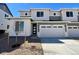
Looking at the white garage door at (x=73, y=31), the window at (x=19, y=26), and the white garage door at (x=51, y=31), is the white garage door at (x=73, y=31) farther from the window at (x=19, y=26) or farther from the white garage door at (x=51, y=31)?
the window at (x=19, y=26)

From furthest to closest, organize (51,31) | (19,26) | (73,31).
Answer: (73,31), (51,31), (19,26)

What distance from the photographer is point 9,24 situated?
18359mm

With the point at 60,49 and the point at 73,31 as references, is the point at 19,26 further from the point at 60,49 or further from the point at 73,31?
the point at 60,49

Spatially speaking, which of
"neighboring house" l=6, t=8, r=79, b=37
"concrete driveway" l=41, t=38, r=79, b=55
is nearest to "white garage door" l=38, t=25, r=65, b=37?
"neighboring house" l=6, t=8, r=79, b=37

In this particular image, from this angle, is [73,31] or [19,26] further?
[73,31]

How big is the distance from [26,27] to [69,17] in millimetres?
8698

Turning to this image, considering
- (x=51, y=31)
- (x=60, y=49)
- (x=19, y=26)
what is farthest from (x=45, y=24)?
(x=60, y=49)

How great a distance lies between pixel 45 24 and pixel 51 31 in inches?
55.9

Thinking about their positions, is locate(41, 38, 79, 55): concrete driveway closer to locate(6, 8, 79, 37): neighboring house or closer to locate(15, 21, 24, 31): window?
locate(6, 8, 79, 37): neighboring house

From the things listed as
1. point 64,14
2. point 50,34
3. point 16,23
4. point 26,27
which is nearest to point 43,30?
point 50,34

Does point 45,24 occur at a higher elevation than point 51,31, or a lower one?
higher

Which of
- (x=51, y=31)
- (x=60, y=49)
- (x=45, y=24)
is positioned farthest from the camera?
(x=45, y=24)

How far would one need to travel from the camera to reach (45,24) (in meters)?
19.4

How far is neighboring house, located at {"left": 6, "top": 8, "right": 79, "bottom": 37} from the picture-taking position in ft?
59.4
